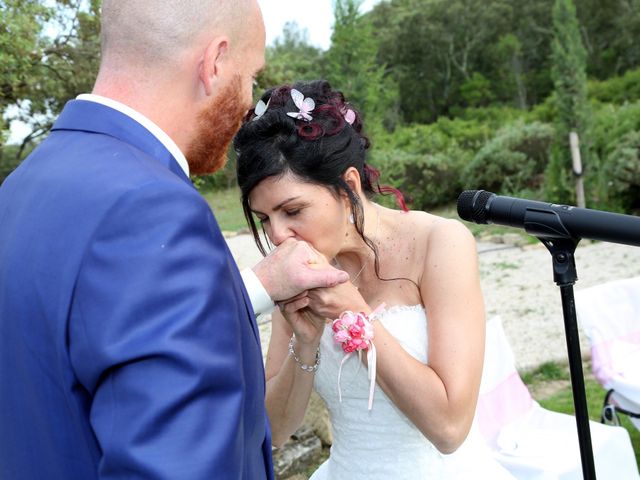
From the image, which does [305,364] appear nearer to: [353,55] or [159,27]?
[159,27]

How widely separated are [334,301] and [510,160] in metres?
16.7

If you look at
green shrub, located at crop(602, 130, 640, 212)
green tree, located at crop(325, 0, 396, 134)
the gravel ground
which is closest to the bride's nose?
the gravel ground

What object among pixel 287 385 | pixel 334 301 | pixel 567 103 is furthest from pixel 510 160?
pixel 334 301

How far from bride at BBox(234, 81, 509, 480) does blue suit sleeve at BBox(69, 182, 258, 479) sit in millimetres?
1007

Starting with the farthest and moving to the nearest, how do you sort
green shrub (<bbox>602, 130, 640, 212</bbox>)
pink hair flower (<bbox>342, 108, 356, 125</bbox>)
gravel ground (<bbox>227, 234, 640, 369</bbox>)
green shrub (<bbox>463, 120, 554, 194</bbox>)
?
green shrub (<bbox>463, 120, 554, 194</bbox>) → green shrub (<bbox>602, 130, 640, 212</bbox>) → gravel ground (<bbox>227, 234, 640, 369</bbox>) → pink hair flower (<bbox>342, 108, 356, 125</bbox>)

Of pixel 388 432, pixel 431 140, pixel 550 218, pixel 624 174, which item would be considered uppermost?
pixel 431 140

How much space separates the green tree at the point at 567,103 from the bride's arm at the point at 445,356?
42.4ft

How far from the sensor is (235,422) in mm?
1018

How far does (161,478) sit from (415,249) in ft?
5.25

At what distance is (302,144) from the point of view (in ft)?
7.40

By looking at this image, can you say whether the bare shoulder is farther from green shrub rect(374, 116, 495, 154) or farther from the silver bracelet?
green shrub rect(374, 116, 495, 154)

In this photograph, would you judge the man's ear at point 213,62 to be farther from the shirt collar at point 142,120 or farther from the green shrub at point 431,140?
the green shrub at point 431,140

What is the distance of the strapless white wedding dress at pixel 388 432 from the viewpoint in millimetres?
2383

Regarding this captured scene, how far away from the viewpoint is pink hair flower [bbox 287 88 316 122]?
2.30 m
